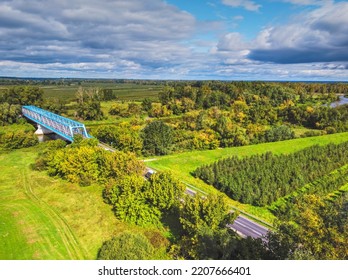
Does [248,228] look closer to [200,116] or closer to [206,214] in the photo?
[206,214]

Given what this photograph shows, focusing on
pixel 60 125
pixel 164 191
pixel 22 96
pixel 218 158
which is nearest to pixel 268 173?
pixel 218 158

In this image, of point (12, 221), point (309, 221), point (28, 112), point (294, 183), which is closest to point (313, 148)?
point (294, 183)

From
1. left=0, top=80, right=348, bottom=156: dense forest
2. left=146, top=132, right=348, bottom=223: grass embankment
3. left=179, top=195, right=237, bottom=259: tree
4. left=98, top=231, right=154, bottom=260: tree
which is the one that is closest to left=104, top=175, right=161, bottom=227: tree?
left=179, top=195, right=237, bottom=259: tree

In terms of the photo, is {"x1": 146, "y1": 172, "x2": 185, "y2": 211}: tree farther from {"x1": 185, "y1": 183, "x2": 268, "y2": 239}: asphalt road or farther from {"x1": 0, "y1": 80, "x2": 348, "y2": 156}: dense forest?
{"x1": 0, "y1": 80, "x2": 348, "y2": 156}: dense forest

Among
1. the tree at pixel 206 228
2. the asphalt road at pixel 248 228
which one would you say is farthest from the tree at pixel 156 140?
the tree at pixel 206 228

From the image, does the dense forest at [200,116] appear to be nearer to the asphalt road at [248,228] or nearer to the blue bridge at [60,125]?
the blue bridge at [60,125]
